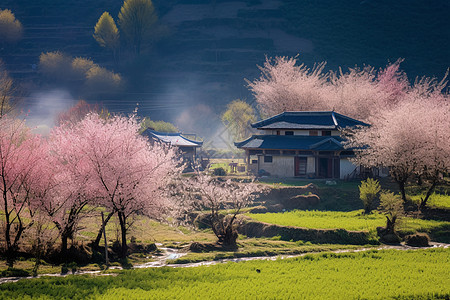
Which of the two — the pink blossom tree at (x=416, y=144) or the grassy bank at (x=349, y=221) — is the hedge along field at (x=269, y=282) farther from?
the pink blossom tree at (x=416, y=144)

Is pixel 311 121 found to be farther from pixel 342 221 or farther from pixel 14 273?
pixel 14 273

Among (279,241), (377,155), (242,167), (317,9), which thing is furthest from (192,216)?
(317,9)

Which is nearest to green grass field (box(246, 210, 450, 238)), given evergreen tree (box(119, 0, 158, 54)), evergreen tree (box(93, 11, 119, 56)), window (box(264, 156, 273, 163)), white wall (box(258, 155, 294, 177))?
white wall (box(258, 155, 294, 177))

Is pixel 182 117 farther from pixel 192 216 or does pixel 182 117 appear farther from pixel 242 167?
pixel 192 216

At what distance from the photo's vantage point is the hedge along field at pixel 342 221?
1224 inches

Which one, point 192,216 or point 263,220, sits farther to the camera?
point 192,216

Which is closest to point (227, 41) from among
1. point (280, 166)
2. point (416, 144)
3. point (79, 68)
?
point (79, 68)

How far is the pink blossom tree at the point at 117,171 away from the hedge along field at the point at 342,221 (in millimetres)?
10774

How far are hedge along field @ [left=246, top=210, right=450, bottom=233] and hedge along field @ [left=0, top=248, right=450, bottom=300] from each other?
706cm

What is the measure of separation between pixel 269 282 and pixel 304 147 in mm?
Answer: 32243

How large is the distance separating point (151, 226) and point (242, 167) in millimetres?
26392

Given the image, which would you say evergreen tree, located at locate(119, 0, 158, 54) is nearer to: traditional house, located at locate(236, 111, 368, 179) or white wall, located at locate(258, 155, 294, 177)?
traditional house, located at locate(236, 111, 368, 179)

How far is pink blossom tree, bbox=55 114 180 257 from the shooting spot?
25031 millimetres

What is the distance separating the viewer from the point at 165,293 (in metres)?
18.1
